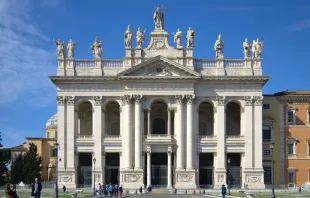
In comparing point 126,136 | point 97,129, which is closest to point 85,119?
point 97,129

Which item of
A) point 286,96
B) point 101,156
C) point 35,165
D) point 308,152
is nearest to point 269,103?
point 286,96

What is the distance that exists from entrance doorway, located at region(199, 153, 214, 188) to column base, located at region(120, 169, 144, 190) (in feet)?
26.7

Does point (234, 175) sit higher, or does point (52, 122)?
point (52, 122)

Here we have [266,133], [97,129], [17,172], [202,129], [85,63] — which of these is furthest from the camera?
[17,172]

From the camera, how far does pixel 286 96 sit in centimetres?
8325

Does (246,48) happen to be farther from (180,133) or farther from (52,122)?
(52,122)

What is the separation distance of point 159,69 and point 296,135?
72.4ft

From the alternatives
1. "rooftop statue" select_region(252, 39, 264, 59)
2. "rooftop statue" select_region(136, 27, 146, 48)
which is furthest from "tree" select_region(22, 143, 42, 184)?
"rooftop statue" select_region(252, 39, 264, 59)

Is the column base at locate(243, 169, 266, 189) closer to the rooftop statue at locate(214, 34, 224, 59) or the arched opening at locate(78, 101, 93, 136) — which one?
the rooftop statue at locate(214, 34, 224, 59)

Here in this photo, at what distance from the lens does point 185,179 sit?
75938 millimetres

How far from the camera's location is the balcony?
7612 centimetres

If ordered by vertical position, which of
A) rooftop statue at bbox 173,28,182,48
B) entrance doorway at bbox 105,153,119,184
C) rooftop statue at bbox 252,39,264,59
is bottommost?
entrance doorway at bbox 105,153,119,184

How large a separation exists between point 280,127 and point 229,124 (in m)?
7.17

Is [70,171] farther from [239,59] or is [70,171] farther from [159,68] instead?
[239,59]
